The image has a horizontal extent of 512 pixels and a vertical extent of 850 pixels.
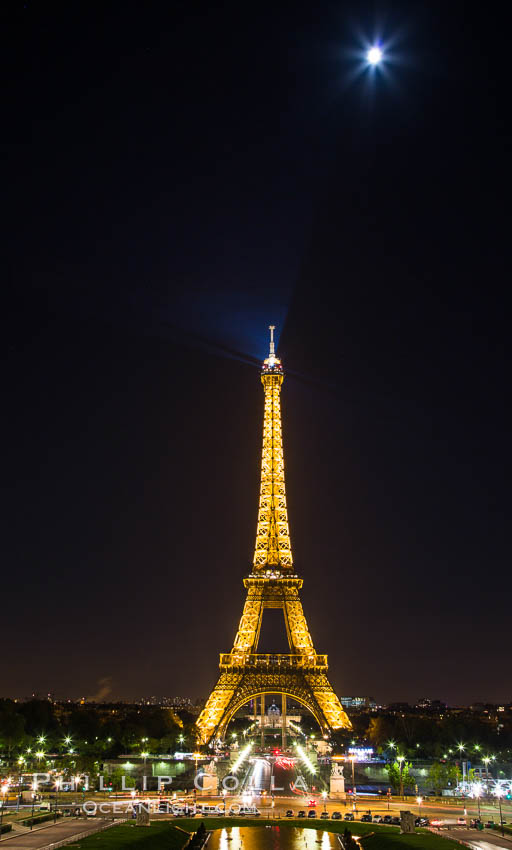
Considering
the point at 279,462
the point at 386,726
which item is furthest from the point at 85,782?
the point at 386,726

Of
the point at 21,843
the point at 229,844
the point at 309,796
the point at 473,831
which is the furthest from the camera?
the point at 309,796

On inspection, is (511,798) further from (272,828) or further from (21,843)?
(21,843)

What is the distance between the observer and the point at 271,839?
4969 centimetres

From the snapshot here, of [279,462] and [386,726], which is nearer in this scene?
[279,462]

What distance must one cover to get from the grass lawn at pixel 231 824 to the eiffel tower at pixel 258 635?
99.3 ft

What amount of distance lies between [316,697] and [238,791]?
18904mm

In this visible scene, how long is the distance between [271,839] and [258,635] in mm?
48254

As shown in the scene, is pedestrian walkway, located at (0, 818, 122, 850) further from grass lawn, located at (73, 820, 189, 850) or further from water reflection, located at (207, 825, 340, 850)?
water reflection, located at (207, 825, 340, 850)

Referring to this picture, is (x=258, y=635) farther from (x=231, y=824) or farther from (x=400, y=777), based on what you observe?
(x=231, y=824)

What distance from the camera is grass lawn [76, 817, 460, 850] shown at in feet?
147

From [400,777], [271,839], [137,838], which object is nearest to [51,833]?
[137,838]

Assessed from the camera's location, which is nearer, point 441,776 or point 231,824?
point 231,824

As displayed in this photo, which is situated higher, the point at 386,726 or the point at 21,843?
the point at 386,726

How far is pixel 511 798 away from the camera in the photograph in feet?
245
